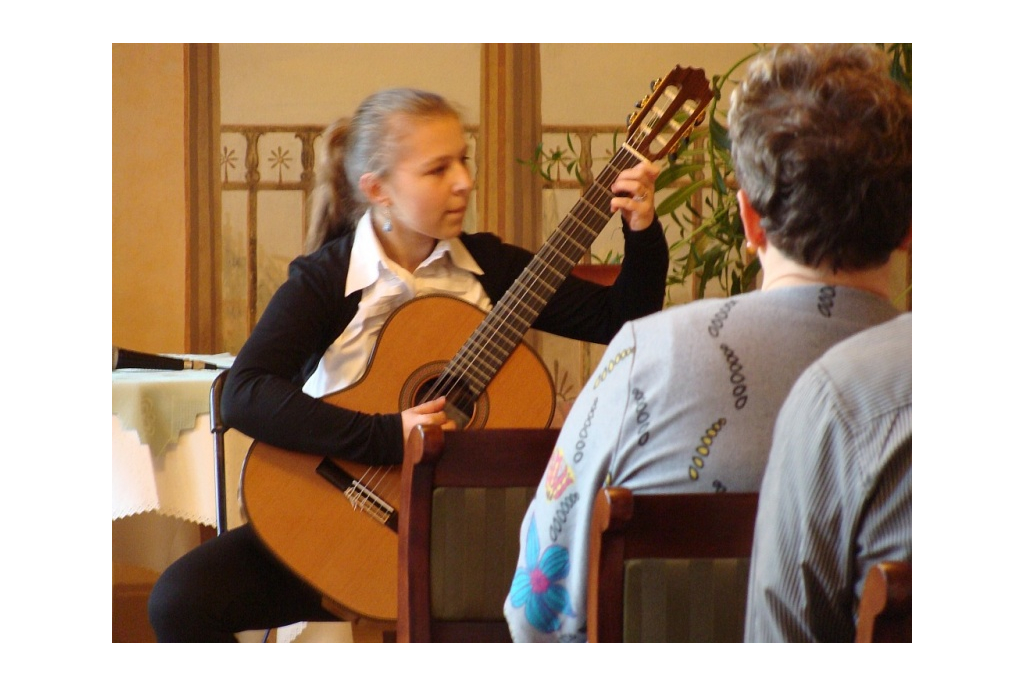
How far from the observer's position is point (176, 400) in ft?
5.18

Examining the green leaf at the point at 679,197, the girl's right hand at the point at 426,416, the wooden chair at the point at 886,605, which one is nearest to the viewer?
the wooden chair at the point at 886,605

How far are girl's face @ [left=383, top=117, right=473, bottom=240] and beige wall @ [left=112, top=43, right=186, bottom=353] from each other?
32 cm

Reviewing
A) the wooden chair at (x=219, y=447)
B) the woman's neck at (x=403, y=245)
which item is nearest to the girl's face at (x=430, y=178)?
the woman's neck at (x=403, y=245)

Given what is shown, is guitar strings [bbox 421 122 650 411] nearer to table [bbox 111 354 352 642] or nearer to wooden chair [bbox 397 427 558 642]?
wooden chair [bbox 397 427 558 642]

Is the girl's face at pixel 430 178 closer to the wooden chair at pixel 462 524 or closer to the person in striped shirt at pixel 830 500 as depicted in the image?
the wooden chair at pixel 462 524

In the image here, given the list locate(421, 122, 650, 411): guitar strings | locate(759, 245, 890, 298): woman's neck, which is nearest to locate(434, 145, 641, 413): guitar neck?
locate(421, 122, 650, 411): guitar strings

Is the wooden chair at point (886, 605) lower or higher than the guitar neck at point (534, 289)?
lower

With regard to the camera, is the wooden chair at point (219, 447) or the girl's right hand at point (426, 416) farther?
the wooden chair at point (219, 447)

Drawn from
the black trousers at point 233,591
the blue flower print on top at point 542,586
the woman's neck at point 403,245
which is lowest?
the black trousers at point 233,591

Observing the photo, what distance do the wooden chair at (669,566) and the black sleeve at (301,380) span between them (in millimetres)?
531

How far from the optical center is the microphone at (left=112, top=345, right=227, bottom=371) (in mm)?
1416

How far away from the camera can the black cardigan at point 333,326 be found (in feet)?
4.42
